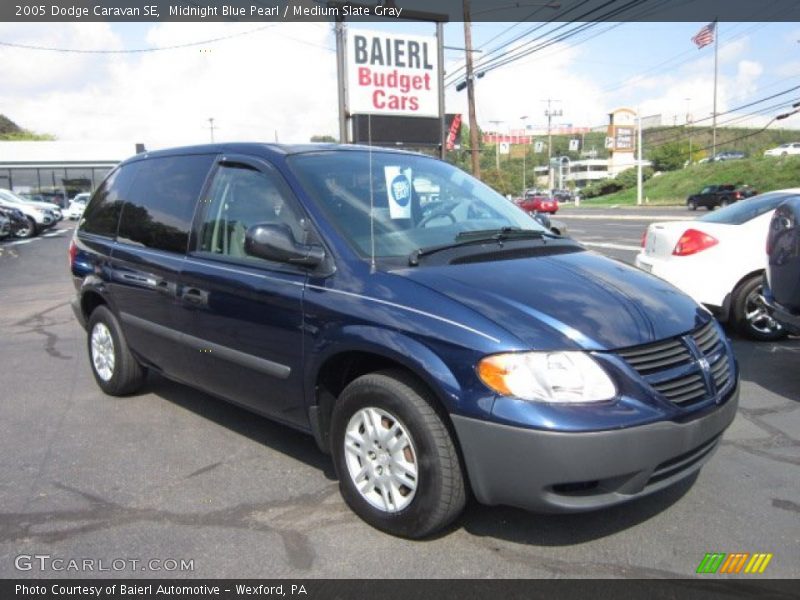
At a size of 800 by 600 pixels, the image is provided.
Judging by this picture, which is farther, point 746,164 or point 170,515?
point 746,164

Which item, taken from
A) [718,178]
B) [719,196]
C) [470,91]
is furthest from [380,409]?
[718,178]

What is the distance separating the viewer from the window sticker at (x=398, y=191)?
3721 mm

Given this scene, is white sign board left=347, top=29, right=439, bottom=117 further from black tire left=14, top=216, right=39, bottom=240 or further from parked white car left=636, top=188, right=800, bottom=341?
black tire left=14, top=216, right=39, bottom=240

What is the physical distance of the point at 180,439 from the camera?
4395 millimetres

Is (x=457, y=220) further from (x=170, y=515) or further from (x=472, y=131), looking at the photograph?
(x=472, y=131)

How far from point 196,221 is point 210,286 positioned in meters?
0.53

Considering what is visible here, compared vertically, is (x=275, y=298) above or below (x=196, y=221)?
below

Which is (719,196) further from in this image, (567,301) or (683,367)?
(567,301)

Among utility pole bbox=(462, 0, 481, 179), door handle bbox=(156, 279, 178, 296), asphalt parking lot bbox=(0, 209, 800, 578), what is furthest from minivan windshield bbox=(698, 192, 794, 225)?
utility pole bbox=(462, 0, 481, 179)

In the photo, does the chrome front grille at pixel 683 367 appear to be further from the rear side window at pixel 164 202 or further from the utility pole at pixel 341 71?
the utility pole at pixel 341 71

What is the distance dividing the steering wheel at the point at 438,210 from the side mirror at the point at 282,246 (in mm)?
675

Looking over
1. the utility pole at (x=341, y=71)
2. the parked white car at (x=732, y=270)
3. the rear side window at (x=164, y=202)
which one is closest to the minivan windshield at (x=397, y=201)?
the rear side window at (x=164, y=202)

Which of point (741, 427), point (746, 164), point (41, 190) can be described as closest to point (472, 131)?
point (741, 427)

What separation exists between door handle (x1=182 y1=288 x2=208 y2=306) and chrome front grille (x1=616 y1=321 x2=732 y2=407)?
7.66 feet
